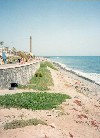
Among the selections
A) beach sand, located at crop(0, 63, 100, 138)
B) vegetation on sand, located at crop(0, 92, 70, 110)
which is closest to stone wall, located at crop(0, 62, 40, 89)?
vegetation on sand, located at crop(0, 92, 70, 110)

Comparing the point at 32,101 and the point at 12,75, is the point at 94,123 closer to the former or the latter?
the point at 32,101

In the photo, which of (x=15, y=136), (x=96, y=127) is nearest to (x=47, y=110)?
(x=96, y=127)

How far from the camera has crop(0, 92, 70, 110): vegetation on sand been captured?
747 inches

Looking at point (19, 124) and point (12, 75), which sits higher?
point (12, 75)

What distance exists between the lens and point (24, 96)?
21250mm

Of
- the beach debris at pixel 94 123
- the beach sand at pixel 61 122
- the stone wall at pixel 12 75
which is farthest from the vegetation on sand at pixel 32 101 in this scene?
the stone wall at pixel 12 75

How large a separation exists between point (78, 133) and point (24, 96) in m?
7.67

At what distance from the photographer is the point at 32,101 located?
1986 centimetres

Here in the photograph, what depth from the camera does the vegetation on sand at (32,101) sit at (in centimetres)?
1898

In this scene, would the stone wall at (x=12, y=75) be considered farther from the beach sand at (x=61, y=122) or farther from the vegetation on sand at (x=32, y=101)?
the beach sand at (x=61, y=122)

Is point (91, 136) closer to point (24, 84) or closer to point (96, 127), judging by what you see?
point (96, 127)

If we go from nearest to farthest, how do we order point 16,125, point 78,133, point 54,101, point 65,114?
1. point 16,125
2. point 78,133
3. point 65,114
4. point 54,101

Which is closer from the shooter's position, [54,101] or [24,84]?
[54,101]

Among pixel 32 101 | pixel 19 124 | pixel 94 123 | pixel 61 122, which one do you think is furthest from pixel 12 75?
pixel 19 124
